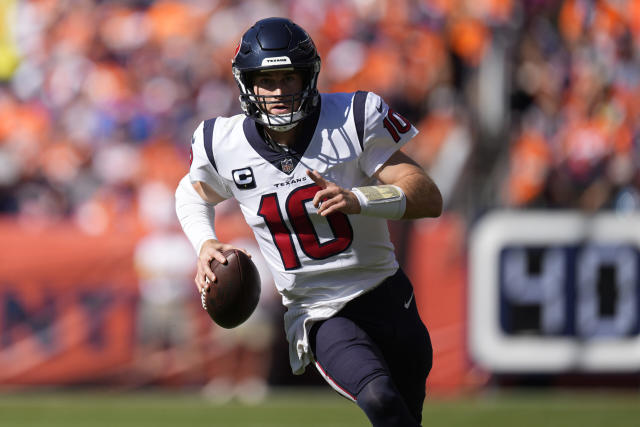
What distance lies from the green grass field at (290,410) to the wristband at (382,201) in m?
3.53

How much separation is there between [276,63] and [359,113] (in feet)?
1.19

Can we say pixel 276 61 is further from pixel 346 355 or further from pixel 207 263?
pixel 346 355

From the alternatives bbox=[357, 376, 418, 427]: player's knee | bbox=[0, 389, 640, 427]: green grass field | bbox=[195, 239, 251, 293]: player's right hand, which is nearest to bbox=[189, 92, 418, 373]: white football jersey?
bbox=[195, 239, 251, 293]: player's right hand

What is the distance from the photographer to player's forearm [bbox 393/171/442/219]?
142 inches

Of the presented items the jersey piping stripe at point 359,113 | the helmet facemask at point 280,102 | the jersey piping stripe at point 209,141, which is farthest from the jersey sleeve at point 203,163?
the jersey piping stripe at point 359,113

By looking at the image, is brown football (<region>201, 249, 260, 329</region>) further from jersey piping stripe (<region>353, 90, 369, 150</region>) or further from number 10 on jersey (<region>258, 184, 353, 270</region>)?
jersey piping stripe (<region>353, 90, 369, 150</region>)

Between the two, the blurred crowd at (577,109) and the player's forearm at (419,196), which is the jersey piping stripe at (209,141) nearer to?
the player's forearm at (419,196)

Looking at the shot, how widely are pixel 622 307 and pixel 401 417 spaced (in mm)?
5356

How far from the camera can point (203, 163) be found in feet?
12.7

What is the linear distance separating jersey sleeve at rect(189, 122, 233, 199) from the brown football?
336 mm

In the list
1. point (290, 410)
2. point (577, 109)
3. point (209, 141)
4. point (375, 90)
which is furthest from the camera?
point (375, 90)

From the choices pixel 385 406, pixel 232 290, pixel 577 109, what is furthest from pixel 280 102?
pixel 577 109

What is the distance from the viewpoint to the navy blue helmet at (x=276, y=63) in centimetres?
367

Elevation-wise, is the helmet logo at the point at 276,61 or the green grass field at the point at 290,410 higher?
the helmet logo at the point at 276,61
